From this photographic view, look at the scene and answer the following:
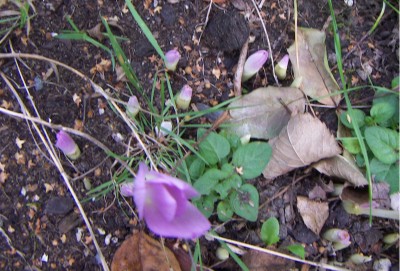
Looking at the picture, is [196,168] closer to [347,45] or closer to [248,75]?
[248,75]

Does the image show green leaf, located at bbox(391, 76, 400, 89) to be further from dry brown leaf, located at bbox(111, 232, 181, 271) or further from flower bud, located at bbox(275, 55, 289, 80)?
dry brown leaf, located at bbox(111, 232, 181, 271)

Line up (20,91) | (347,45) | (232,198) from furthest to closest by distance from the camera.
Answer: (347,45), (20,91), (232,198)

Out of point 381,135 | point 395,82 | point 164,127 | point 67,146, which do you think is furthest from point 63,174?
point 395,82

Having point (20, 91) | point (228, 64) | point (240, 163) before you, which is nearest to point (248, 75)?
point (228, 64)

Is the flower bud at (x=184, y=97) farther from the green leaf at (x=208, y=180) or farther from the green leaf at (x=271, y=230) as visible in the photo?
the green leaf at (x=271, y=230)

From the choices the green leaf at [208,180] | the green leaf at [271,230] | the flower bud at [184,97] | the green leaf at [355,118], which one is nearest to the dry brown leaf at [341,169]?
the green leaf at [355,118]

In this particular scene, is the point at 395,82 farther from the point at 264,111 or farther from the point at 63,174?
the point at 63,174
